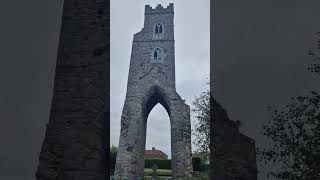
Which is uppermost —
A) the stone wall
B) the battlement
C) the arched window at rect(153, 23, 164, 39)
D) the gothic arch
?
the battlement

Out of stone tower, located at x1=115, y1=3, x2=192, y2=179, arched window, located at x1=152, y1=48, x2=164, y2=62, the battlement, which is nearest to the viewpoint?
stone tower, located at x1=115, y1=3, x2=192, y2=179

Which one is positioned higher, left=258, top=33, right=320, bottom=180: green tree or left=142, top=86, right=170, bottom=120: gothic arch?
left=142, top=86, right=170, bottom=120: gothic arch

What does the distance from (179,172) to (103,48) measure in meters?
14.6

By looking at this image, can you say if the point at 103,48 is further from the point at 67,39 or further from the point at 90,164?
the point at 90,164

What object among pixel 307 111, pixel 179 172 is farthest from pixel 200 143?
pixel 307 111

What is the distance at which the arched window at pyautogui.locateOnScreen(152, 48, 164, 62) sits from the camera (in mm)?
21770

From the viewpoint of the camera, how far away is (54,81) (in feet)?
13.6

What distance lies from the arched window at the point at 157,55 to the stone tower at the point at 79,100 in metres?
17.4

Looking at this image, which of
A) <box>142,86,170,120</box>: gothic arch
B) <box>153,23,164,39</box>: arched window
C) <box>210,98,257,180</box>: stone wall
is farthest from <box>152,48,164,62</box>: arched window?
<box>210,98,257,180</box>: stone wall

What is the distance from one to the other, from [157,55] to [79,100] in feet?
59.4

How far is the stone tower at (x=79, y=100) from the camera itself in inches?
153

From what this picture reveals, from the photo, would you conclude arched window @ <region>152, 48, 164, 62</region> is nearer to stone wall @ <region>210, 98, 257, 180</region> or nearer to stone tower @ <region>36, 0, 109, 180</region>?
stone tower @ <region>36, 0, 109, 180</region>

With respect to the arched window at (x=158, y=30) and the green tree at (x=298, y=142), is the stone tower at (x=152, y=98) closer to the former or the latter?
the arched window at (x=158, y=30)

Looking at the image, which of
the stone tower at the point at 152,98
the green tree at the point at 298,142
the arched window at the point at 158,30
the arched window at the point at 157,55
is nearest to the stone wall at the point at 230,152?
the green tree at the point at 298,142
